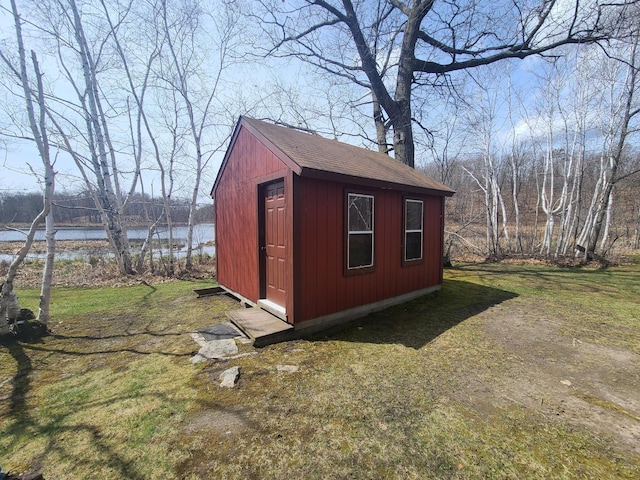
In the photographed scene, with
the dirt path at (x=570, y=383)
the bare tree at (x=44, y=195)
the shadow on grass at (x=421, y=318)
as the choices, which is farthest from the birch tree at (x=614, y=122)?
the bare tree at (x=44, y=195)

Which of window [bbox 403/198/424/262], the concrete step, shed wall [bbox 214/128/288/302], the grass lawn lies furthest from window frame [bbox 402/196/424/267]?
the concrete step

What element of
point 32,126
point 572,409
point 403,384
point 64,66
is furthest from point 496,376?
point 64,66

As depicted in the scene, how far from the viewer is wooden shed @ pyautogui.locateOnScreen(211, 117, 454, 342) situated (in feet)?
13.1

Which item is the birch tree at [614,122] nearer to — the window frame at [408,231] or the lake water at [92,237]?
the window frame at [408,231]

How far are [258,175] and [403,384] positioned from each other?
3778 mm

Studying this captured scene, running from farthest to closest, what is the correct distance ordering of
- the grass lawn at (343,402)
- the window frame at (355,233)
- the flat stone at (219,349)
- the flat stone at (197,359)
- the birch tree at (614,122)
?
the birch tree at (614,122), the window frame at (355,233), the flat stone at (219,349), the flat stone at (197,359), the grass lawn at (343,402)

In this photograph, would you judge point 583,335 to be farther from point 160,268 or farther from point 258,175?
point 160,268

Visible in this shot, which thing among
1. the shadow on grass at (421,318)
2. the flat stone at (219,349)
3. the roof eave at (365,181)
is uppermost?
the roof eave at (365,181)

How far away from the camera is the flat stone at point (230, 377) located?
9.28 feet

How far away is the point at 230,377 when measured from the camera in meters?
2.93

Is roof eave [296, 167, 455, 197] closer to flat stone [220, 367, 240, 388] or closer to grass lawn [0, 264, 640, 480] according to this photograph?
grass lawn [0, 264, 640, 480]

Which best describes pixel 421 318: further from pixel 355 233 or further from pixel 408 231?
pixel 355 233

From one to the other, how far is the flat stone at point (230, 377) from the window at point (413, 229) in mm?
3742

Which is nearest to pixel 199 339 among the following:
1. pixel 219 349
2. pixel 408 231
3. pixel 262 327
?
pixel 219 349
